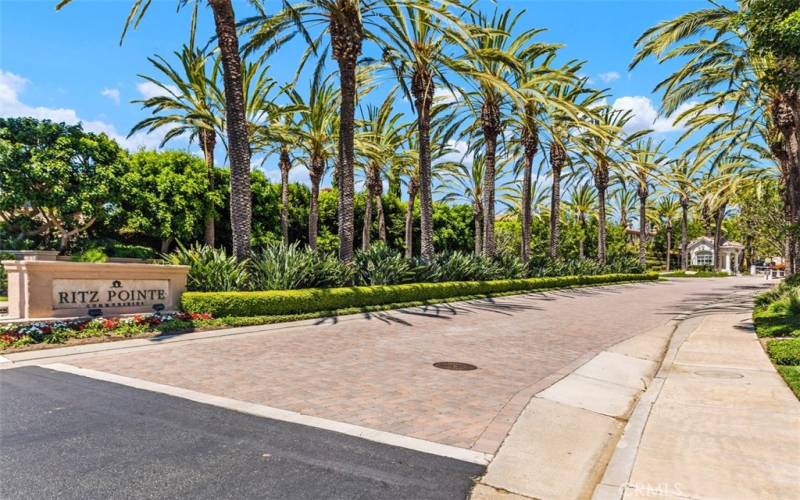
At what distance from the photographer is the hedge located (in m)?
14.5

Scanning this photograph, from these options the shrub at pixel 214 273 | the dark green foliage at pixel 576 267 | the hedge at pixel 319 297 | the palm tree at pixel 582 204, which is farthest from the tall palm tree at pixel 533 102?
the palm tree at pixel 582 204

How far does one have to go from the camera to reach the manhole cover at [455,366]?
9.47m

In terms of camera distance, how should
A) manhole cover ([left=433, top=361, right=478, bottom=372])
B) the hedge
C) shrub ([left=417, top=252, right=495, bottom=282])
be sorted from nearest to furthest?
manhole cover ([left=433, top=361, right=478, bottom=372])
the hedge
shrub ([left=417, top=252, right=495, bottom=282])

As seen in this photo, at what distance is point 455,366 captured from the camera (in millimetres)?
9672

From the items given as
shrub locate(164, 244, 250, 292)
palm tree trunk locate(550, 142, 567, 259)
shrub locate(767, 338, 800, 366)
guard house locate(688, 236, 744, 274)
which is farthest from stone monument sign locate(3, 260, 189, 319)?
guard house locate(688, 236, 744, 274)

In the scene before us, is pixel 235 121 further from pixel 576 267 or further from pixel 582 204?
pixel 582 204

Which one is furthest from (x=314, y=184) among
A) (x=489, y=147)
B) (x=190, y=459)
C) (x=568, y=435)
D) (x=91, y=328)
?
(x=190, y=459)

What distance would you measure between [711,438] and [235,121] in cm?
1472

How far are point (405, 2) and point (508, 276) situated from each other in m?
15.9

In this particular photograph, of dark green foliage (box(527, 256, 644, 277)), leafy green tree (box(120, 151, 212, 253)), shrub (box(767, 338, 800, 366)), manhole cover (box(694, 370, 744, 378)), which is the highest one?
leafy green tree (box(120, 151, 212, 253))

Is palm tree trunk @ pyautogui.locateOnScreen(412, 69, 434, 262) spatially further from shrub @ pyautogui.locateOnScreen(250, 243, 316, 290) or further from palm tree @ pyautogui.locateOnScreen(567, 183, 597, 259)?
palm tree @ pyautogui.locateOnScreen(567, 183, 597, 259)

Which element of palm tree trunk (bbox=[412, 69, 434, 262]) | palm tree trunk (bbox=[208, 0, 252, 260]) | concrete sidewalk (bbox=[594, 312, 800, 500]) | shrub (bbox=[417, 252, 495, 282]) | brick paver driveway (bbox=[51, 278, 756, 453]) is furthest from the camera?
palm tree trunk (bbox=[412, 69, 434, 262])

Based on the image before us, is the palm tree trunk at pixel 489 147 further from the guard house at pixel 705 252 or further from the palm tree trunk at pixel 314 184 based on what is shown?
the guard house at pixel 705 252

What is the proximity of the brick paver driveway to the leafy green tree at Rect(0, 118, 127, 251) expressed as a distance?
20.5 metres
